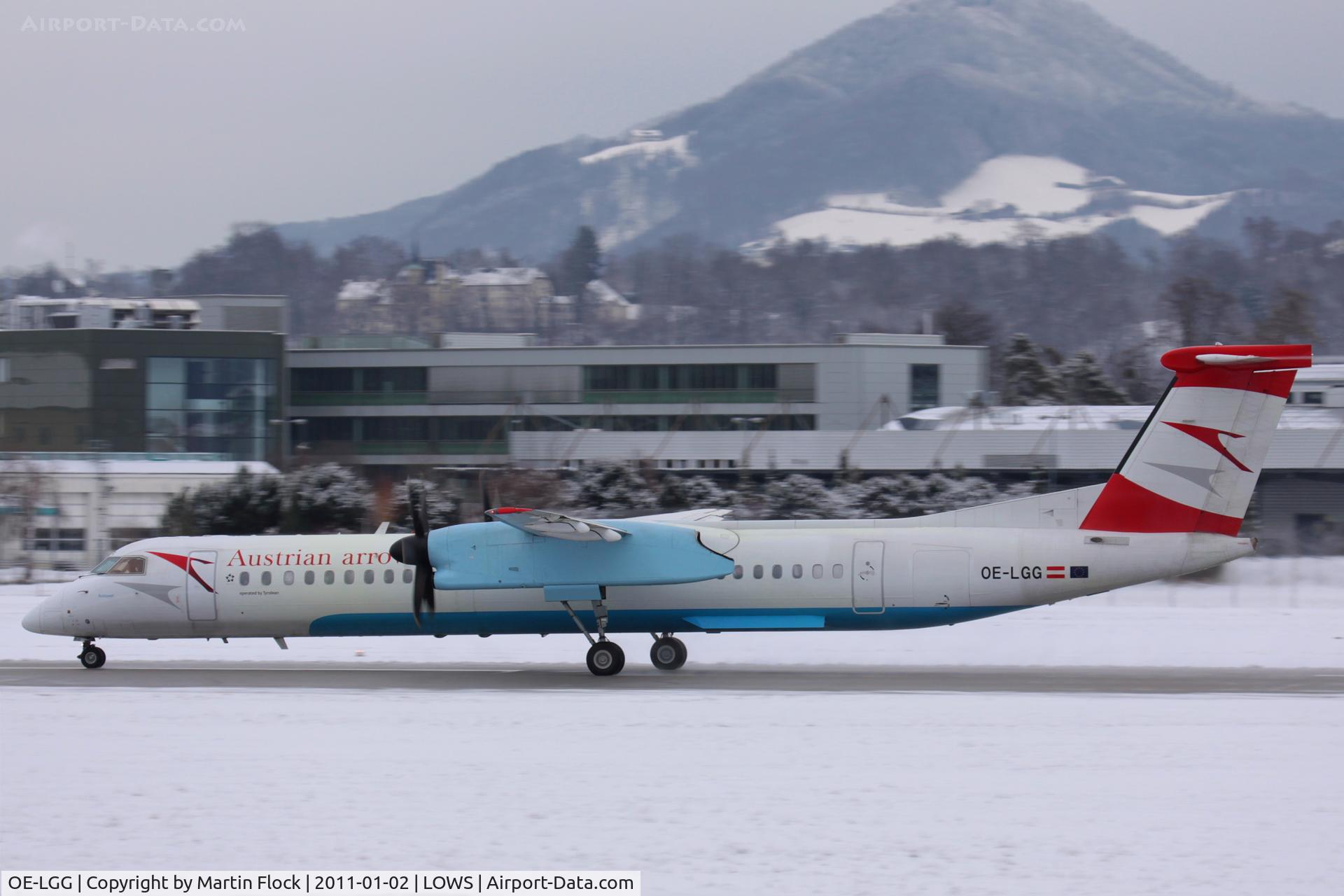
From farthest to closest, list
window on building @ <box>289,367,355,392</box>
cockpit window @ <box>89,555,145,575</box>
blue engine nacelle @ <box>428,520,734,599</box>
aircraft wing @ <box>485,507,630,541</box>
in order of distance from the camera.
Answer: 1. window on building @ <box>289,367,355,392</box>
2. cockpit window @ <box>89,555,145,575</box>
3. blue engine nacelle @ <box>428,520,734,599</box>
4. aircraft wing @ <box>485,507,630,541</box>

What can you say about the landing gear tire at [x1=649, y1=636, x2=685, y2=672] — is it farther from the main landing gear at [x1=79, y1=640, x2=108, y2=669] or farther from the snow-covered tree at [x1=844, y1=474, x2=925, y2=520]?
the snow-covered tree at [x1=844, y1=474, x2=925, y2=520]

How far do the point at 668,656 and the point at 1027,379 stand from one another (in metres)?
60.3

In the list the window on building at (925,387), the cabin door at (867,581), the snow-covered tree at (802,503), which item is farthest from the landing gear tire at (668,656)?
the window on building at (925,387)

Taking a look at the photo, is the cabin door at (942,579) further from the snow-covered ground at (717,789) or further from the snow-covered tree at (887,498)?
the snow-covered tree at (887,498)

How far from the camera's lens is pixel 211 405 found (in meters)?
55.9

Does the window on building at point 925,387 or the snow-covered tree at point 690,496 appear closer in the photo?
the snow-covered tree at point 690,496

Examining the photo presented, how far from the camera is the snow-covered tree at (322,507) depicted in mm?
38000

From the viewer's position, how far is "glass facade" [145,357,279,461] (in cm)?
5469

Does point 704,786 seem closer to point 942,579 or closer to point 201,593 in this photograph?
point 942,579

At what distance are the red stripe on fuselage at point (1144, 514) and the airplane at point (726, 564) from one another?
0.07ft

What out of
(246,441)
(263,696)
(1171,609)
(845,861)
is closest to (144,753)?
(263,696)

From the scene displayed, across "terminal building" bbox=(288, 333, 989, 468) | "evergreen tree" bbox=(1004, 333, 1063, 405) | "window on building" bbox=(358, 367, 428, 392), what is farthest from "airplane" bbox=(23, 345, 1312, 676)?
"evergreen tree" bbox=(1004, 333, 1063, 405)

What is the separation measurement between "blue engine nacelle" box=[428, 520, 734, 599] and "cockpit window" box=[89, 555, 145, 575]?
15.6 ft

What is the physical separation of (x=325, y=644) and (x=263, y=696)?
673 cm
